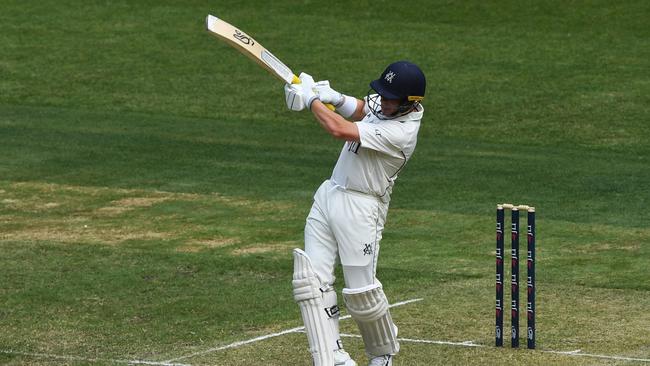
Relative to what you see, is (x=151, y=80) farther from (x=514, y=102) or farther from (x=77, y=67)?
(x=514, y=102)

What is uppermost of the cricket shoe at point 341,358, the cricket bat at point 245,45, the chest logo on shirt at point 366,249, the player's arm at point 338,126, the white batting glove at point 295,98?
the cricket bat at point 245,45

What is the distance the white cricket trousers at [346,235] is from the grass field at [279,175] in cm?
103

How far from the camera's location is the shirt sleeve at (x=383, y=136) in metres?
9.23

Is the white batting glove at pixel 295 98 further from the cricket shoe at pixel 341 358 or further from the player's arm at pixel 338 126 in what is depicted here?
the cricket shoe at pixel 341 358

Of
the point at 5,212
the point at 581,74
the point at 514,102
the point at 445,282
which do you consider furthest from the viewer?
the point at 581,74

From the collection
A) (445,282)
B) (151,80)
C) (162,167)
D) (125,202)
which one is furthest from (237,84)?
(445,282)

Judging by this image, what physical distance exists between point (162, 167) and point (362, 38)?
11815 millimetres

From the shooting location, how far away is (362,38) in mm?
30828

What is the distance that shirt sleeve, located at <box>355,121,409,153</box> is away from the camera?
9227mm

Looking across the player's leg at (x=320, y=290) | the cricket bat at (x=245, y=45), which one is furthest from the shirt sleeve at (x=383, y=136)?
the cricket bat at (x=245, y=45)

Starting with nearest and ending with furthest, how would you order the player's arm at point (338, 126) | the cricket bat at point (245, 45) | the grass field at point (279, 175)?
the player's arm at point (338, 126)
the cricket bat at point (245, 45)
the grass field at point (279, 175)

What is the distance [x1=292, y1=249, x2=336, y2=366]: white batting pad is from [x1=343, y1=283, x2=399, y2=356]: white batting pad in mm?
251

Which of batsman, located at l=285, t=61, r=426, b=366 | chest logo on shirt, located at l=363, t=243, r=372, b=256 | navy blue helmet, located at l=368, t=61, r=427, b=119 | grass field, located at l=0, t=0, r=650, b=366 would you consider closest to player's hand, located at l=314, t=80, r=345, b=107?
batsman, located at l=285, t=61, r=426, b=366

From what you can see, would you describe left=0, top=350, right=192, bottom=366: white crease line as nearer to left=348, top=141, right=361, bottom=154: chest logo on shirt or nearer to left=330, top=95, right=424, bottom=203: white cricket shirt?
left=330, top=95, right=424, bottom=203: white cricket shirt
